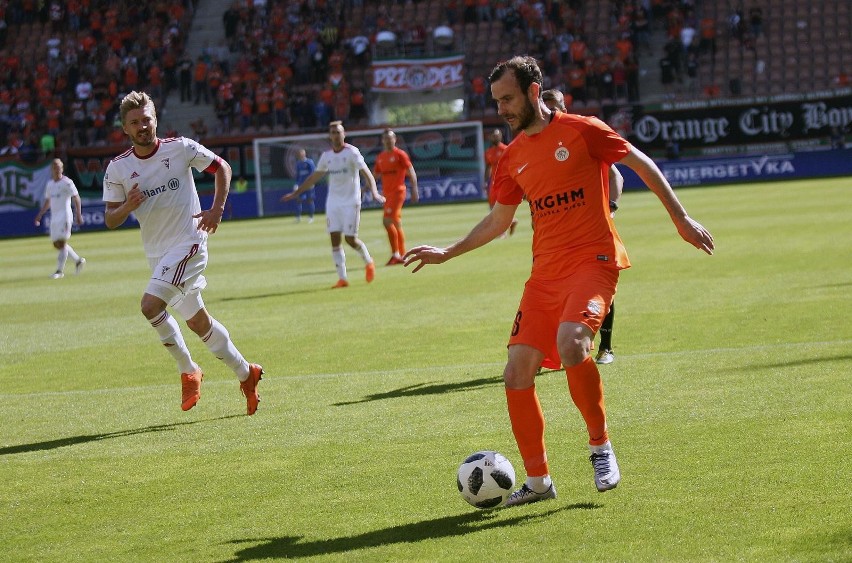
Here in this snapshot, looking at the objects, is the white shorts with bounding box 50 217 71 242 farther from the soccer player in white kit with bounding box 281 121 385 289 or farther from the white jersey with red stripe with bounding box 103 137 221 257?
the white jersey with red stripe with bounding box 103 137 221 257

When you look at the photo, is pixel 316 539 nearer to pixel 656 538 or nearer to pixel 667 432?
pixel 656 538

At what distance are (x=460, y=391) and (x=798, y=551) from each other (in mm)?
4473

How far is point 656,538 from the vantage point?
5.07 metres

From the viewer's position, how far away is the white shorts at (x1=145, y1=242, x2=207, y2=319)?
28.7ft

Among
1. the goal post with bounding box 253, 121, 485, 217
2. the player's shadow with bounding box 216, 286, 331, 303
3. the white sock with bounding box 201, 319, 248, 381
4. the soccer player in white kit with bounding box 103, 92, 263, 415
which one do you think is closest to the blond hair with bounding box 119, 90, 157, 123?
the soccer player in white kit with bounding box 103, 92, 263, 415

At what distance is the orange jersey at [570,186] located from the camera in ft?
19.7

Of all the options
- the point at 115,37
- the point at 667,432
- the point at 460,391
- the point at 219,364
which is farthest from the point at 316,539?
the point at 115,37

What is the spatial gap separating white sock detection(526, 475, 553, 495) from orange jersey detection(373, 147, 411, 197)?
1561 cm

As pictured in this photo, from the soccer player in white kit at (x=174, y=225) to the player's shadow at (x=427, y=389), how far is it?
2.91 ft

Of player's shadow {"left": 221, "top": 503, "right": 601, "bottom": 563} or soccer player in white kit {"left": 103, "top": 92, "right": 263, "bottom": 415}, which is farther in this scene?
soccer player in white kit {"left": 103, "top": 92, "right": 263, "bottom": 415}

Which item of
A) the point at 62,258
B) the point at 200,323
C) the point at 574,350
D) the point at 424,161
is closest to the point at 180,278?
the point at 200,323

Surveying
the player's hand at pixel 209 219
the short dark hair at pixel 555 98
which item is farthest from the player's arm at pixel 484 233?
the short dark hair at pixel 555 98

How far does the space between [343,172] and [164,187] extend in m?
10.0

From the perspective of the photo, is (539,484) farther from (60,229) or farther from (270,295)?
(60,229)
